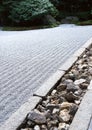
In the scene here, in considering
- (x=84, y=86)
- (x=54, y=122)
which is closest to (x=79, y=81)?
(x=84, y=86)

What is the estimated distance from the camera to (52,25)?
55.6ft

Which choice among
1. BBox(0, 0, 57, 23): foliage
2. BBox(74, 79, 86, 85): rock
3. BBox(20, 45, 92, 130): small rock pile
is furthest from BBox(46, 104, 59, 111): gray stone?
BBox(0, 0, 57, 23): foliage

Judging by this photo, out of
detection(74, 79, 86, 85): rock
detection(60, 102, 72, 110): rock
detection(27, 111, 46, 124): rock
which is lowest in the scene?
detection(74, 79, 86, 85): rock

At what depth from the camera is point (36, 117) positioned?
2.70m

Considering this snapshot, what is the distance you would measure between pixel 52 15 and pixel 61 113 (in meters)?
16.0

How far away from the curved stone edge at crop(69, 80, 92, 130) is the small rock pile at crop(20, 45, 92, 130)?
0.28 ft

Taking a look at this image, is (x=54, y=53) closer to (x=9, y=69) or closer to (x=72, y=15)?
(x=9, y=69)

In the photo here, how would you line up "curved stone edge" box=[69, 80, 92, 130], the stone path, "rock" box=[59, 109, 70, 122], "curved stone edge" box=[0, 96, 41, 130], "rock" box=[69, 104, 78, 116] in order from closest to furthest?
"curved stone edge" box=[69, 80, 92, 130]
"curved stone edge" box=[0, 96, 41, 130]
"rock" box=[59, 109, 70, 122]
"rock" box=[69, 104, 78, 116]
the stone path

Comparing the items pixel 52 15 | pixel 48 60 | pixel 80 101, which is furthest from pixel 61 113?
pixel 52 15

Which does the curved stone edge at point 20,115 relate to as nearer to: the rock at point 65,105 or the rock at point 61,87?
the rock at point 65,105

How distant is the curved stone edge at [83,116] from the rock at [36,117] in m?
0.35

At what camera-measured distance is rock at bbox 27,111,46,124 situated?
2.65 m

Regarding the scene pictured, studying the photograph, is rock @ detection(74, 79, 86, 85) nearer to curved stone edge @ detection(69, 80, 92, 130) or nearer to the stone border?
the stone border

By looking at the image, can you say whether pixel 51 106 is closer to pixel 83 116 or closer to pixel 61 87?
pixel 83 116
